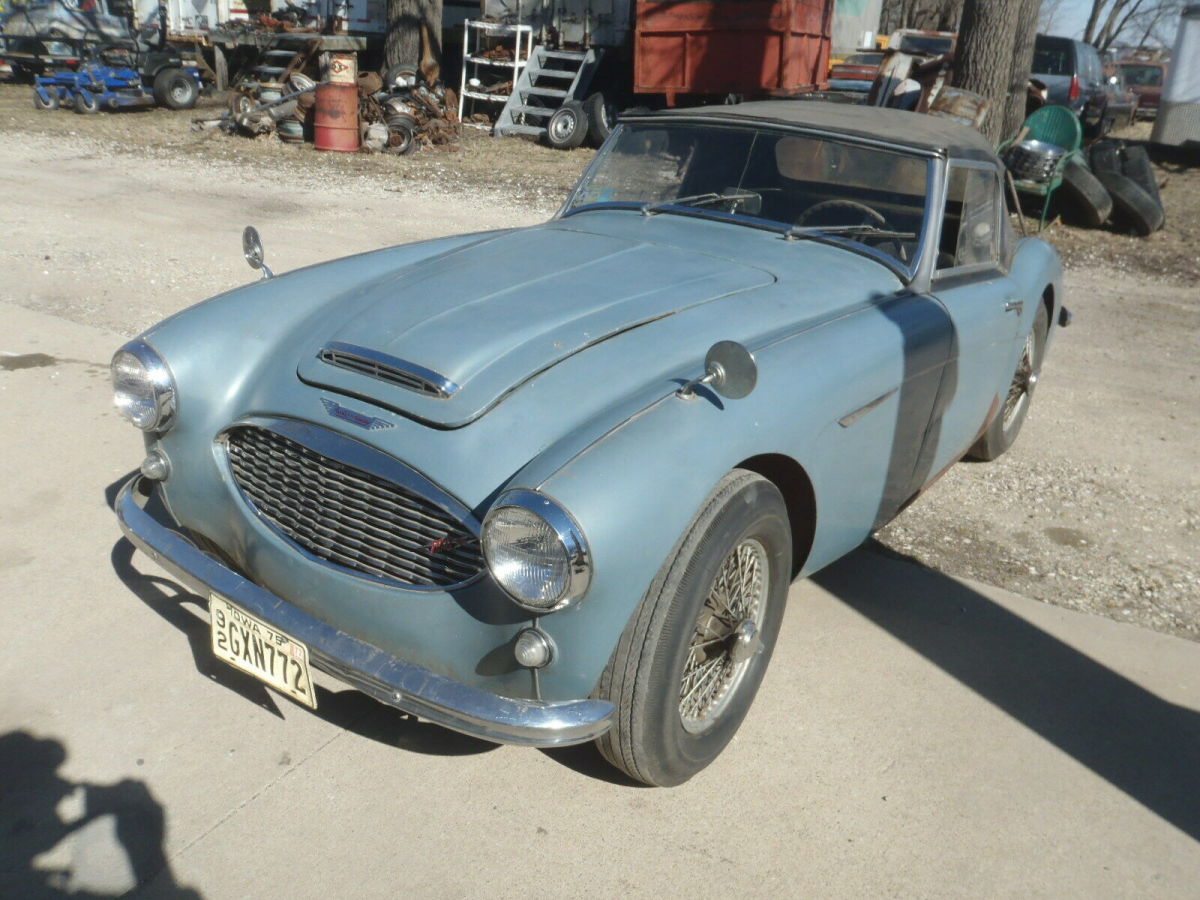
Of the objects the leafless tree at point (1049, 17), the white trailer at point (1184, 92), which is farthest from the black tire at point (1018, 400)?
the leafless tree at point (1049, 17)

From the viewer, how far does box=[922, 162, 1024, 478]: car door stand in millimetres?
3676

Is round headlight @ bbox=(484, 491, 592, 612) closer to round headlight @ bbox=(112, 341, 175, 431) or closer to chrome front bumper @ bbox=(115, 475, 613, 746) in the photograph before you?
chrome front bumper @ bbox=(115, 475, 613, 746)

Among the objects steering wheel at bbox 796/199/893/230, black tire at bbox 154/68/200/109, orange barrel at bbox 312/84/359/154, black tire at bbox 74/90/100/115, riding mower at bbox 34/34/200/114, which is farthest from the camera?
black tire at bbox 154/68/200/109

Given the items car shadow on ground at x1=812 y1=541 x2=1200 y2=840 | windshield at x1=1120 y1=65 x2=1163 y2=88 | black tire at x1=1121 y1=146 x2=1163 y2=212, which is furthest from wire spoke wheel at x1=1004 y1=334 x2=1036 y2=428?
windshield at x1=1120 y1=65 x2=1163 y2=88

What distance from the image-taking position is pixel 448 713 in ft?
7.65

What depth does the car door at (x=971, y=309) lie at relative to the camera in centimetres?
368

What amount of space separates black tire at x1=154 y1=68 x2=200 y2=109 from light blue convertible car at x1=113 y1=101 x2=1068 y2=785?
49.8 feet

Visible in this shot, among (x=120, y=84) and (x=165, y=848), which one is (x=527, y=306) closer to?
(x=165, y=848)

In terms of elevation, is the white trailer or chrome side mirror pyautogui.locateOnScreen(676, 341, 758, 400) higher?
the white trailer

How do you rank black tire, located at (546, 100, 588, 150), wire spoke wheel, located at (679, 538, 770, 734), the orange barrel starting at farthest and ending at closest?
black tire, located at (546, 100, 588, 150) < the orange barrel < wire spoke wheel, located at (679, 538, 770, 734)

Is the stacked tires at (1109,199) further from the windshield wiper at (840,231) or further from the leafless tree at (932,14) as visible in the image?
the leafless tree at (932,14)

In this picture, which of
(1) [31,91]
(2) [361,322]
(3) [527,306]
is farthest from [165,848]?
(1) [31,91]

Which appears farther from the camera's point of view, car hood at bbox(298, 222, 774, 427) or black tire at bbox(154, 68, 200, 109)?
black tire at bbox(154, 68, 200, 109)

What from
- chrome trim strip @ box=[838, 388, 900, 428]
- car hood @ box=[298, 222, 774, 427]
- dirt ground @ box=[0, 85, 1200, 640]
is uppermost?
car hood @ box=[298, 222, 774, 427]
